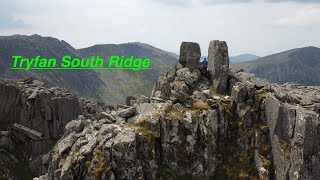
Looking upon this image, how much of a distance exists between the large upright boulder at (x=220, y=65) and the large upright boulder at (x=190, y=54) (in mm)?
5854

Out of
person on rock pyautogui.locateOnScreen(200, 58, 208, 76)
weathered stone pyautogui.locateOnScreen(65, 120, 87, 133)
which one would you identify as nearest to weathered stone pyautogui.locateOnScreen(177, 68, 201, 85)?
person on rock pyautogui.locateOnScreen(200, 58, 208, 76)

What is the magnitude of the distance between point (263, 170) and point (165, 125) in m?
15.8

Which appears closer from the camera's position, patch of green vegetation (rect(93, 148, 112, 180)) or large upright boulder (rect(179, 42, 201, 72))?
patch of green vegetation (rect(93, 148, 112, 180))

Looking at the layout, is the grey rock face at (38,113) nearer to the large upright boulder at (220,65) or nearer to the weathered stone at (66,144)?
the weathered stone at (66,144)

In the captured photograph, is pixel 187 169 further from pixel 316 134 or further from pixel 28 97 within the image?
pixel 28 97

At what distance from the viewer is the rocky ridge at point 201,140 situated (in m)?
51.2

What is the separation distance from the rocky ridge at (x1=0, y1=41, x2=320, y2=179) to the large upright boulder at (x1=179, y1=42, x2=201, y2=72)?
9.92 meters

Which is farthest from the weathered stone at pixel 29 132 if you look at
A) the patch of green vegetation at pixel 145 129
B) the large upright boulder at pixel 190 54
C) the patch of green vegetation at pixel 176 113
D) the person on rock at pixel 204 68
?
the patch of green vegetation at pixel 176 113

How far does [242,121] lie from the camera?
5825cm

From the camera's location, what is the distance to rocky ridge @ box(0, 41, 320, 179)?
51219 mm

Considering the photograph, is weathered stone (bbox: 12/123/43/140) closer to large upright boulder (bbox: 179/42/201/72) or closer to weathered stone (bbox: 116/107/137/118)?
large upright boulder (bbox: 179/42/201/72)

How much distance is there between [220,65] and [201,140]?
16418 mm

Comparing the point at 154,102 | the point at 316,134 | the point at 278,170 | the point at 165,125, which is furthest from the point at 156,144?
the point at 316,134

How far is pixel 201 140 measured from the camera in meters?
56.3
